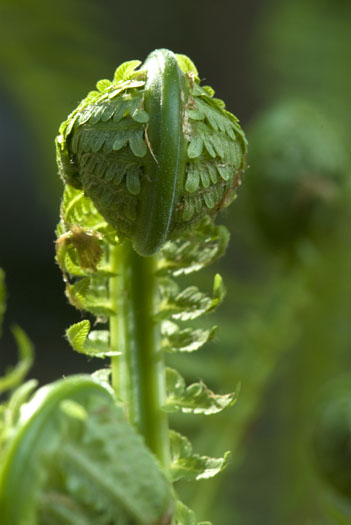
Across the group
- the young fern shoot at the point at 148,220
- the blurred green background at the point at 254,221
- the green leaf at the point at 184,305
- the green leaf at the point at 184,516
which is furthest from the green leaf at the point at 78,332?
the blurred green background at the point at 254,221

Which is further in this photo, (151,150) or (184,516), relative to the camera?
(184,516)

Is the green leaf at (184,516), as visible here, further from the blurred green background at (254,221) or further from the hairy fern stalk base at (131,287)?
the blurred green background at (254,221)

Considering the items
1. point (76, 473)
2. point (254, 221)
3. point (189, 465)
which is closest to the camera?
point (76, 473)

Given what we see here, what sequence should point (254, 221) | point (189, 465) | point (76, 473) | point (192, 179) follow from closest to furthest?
point (76, 473), point (192, 179), point (189, 465), point (254, 221)

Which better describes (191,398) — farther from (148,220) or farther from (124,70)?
(124,70)

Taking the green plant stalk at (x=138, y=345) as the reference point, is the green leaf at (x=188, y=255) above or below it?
above

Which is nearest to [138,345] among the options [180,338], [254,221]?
[180,338]

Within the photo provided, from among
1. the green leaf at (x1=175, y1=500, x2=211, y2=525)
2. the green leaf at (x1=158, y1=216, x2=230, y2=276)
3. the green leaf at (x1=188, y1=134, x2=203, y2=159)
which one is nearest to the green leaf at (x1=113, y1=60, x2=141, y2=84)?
the green leaf at (x1=188, y1=134, x2=203, y2=159)
